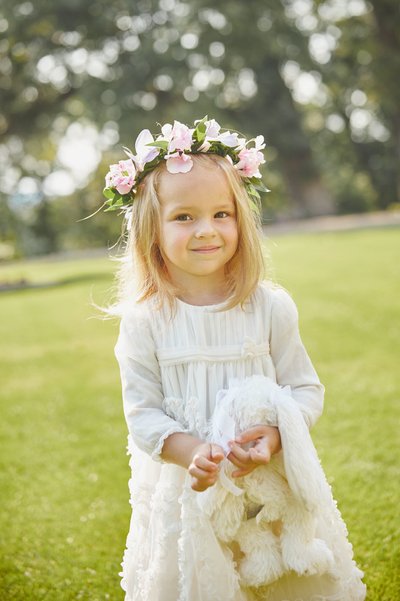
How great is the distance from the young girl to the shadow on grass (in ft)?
46.0

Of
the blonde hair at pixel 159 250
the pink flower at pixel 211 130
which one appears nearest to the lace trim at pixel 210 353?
the blonde hair at pixel 159 250

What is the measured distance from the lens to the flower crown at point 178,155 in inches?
83.4

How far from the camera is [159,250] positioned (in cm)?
229

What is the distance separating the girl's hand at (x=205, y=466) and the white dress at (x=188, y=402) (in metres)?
0.14

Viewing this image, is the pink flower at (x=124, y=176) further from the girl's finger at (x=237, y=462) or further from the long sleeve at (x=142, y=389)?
the girl's finger at (x=237, y=462)

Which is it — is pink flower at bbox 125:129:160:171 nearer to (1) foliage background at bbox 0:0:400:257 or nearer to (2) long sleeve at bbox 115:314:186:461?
(2) long sleeve at bbox 115:314:186:461

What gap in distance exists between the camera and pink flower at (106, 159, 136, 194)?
87.7 inches

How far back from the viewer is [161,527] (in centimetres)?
205

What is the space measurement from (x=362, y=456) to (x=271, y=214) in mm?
30656

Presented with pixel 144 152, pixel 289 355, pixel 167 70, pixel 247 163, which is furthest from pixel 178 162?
pixel 167 70

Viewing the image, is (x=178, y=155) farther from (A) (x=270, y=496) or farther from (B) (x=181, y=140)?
(A) (x=270, y=496)

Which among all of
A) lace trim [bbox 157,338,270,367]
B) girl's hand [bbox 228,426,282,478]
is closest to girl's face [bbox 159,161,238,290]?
lace trim [bbox 157,338,270,367]

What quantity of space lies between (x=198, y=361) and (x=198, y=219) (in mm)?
447

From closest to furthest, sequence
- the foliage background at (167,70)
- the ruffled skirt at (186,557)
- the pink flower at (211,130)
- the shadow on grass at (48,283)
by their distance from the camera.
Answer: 1. the ruffled skirt at (186,557)
2. the pink flower at (211,130)
3. the shadow on grass at (48,283)
4. the foliage background at (167,70)
